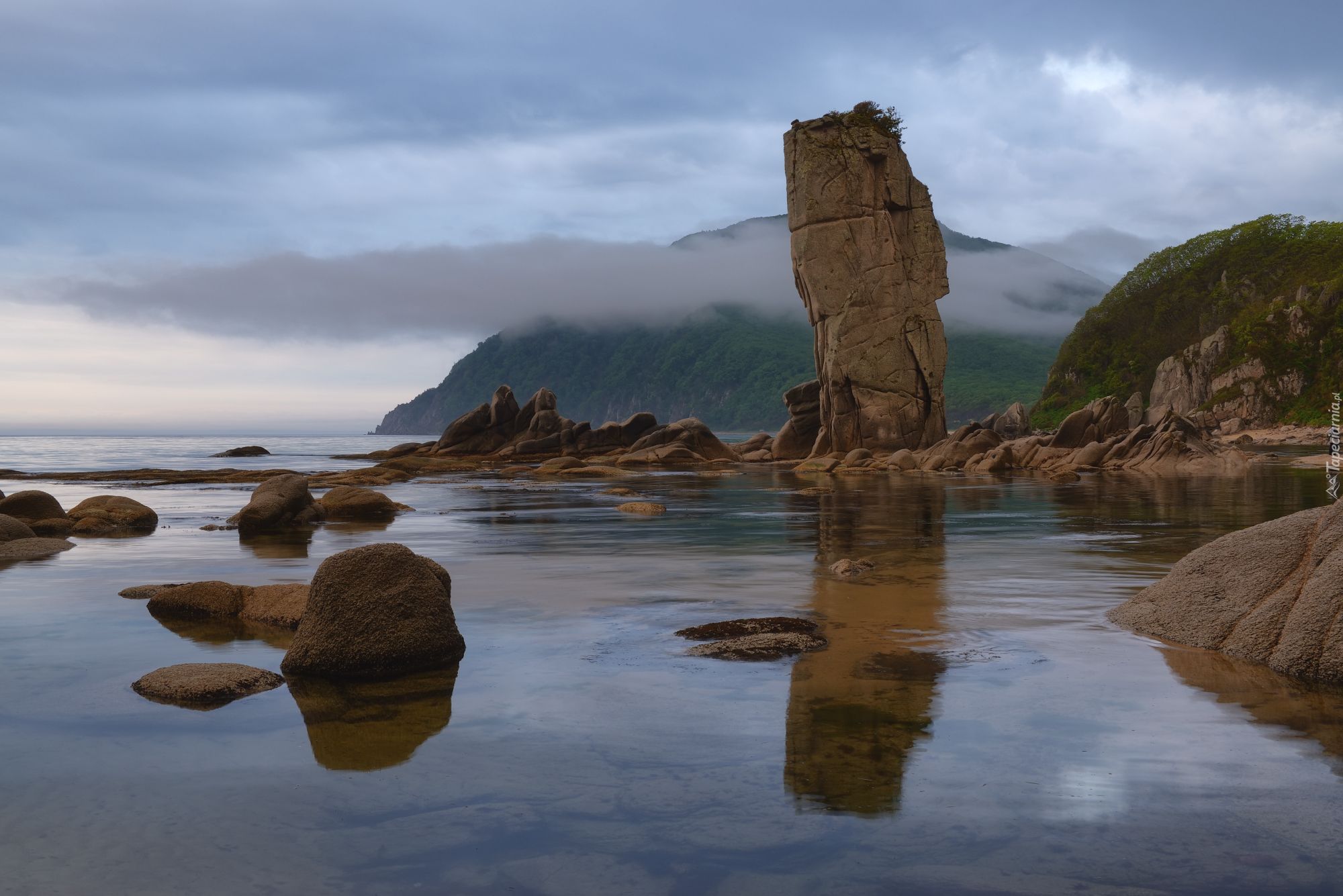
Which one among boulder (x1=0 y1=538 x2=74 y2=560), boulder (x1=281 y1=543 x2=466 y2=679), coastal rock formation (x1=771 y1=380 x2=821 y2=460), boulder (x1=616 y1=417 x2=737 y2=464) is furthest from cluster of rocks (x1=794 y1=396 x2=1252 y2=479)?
boulder (x1=281 y1=543 x2=466 y2=679)

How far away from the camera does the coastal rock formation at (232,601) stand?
8.97 m

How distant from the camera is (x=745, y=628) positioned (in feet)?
26.6

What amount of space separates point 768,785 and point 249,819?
2.29 m

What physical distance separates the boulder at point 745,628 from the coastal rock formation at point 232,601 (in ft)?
11.9

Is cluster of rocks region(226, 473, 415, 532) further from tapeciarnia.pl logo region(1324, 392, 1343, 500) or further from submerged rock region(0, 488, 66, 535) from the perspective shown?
tapeciarnia.pl logo region(1324, 392, 1343, 500)

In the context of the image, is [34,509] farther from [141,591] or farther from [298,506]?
[141,591]

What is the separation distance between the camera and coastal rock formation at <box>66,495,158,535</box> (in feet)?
58.8

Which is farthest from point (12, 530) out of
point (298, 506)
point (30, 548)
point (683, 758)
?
point (683, 758)

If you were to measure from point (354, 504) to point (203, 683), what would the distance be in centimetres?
1508

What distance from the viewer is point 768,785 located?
14.8 ft

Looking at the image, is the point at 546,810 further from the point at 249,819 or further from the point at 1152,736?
the point at 1152,736

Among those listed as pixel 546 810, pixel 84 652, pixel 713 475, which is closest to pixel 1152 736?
pixel 546 810

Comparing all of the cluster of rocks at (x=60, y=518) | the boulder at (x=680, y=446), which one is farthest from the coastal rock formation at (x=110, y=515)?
the boulder at (x=680, y=446)

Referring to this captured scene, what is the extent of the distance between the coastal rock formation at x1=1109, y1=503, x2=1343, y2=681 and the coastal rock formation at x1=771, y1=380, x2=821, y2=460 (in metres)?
45.9
